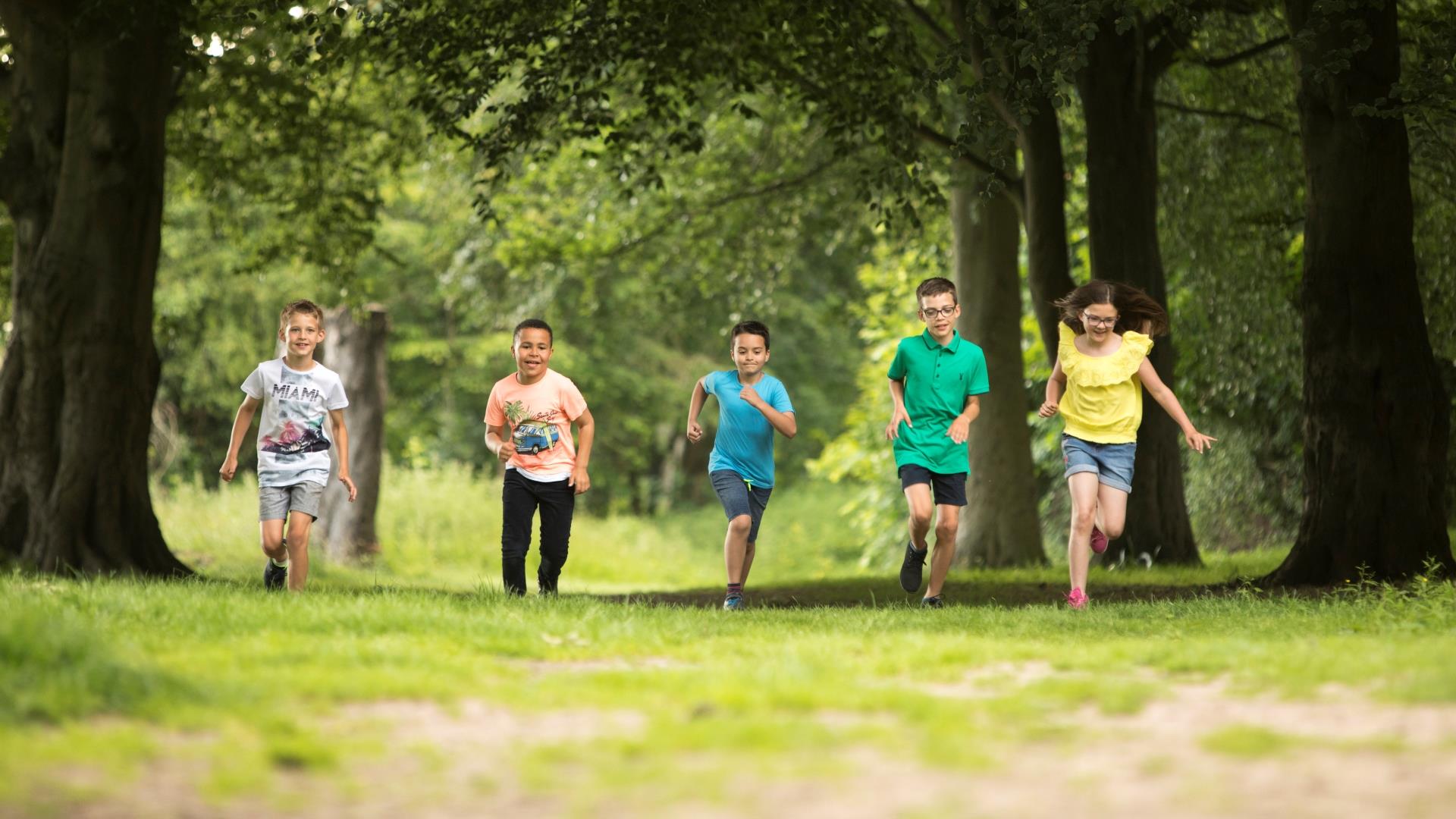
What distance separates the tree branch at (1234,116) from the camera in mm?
15188

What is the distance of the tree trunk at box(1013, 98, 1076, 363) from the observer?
13.5 metres

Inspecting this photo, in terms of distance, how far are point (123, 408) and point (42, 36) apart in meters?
3.00

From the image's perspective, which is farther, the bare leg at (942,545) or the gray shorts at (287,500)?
the bare leg at (942,545)

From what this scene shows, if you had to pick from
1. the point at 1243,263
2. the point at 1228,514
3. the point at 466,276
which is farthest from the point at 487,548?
the point at 1243,263

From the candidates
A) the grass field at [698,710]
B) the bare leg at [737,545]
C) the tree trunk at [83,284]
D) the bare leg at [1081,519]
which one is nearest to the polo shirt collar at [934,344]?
the bare leg at [1081,519]

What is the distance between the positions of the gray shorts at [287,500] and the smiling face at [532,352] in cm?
139

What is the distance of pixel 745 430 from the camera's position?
9.26 m

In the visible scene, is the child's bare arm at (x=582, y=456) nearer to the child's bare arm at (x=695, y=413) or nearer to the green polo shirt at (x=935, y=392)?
the child's bare arm at (x=695, y=413)

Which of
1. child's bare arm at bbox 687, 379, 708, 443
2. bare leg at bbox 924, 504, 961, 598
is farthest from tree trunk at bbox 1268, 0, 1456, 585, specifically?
child's bare arm at bbox 687, 379, 708, 443

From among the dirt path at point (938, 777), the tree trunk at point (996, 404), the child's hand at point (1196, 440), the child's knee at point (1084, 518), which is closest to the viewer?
the dirt path at point (938, 777)

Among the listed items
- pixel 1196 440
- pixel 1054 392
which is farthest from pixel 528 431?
pixel 1196 440

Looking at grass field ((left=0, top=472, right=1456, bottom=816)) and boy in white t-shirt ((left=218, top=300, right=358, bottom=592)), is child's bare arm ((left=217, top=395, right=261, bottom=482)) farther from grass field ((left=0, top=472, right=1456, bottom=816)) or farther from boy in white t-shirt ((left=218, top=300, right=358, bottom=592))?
grass field ((left=0, top=472, right=1456, bottom=816))

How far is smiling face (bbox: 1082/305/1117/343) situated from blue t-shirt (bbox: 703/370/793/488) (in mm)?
1848

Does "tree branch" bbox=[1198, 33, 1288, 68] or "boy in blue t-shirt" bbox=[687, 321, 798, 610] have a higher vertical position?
"tree branch" bbox=[1198, 33, 1288, 68]
